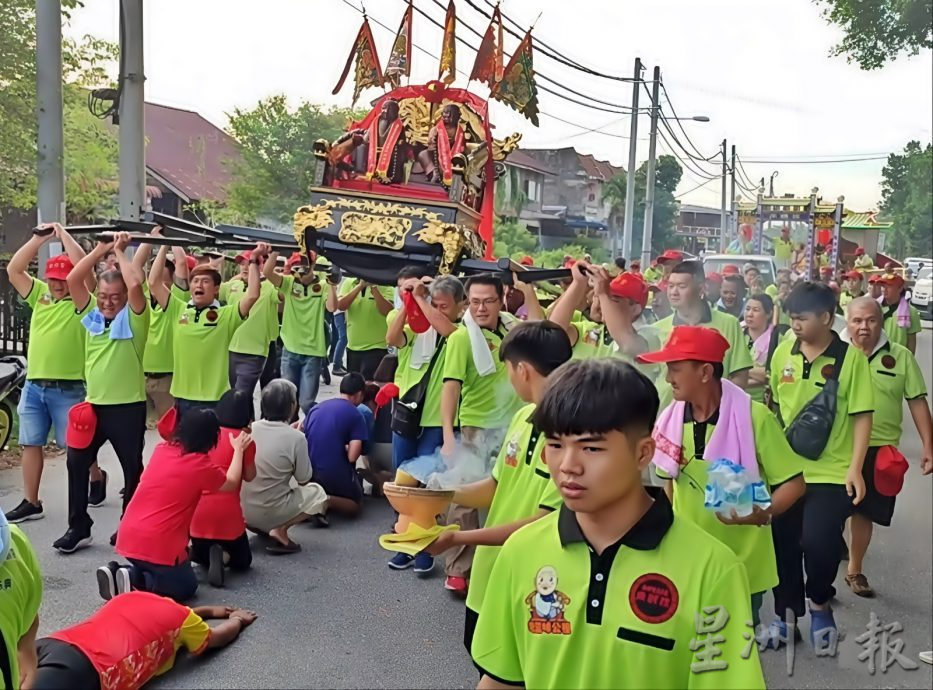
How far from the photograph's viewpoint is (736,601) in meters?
1.14

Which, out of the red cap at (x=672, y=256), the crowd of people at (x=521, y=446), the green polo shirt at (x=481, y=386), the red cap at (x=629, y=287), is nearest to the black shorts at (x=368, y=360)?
the crowd of people at (x=521, y=446)

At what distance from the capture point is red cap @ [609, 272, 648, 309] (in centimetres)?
258

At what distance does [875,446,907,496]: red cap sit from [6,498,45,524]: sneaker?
3.32 metres

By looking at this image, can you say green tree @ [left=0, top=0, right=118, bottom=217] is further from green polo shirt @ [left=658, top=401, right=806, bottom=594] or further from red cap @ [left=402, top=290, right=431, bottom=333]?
green polo shirt @ [left=658, top=401, right=806, bottom=594]

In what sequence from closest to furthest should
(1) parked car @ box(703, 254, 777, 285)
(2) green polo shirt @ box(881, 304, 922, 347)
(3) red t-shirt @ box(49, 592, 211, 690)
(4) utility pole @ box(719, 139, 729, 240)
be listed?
(3) red t-shirt @ box(49, 592, 211, 690) < (4) utility pole @ box(719, 139, 729, 240) < (1) parked car @ box(703, 254, 777, 285) < (2) green polo shirt @ box(881, 304, 922, 347)

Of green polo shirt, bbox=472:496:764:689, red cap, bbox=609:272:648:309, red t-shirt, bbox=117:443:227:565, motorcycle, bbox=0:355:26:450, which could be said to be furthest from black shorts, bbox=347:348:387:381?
green polo shirt, bbox=472:496:764:689

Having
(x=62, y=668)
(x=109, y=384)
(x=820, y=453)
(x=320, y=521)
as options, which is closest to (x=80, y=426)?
(x=109, y=384)

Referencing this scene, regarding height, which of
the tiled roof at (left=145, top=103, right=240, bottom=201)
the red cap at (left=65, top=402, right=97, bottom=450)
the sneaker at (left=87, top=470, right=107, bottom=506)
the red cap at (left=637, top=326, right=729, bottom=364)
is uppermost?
the tiled roof at (left=145, top=103, right=240, bottom=201)

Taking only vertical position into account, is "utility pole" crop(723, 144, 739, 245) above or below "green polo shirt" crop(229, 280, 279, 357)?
above

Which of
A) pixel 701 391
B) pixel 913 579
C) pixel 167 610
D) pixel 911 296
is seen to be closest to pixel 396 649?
pixel 167 610

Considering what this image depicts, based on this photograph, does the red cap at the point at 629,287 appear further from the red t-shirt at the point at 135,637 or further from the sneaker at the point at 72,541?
the sneaker at the point at 72,541

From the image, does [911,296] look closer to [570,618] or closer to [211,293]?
[211,293]

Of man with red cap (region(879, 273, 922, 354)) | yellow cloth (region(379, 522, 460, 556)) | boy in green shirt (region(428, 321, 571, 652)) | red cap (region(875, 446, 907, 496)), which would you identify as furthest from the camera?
man with red cap (region(879, 273, 922, 354))

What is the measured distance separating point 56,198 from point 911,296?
4.17 m
